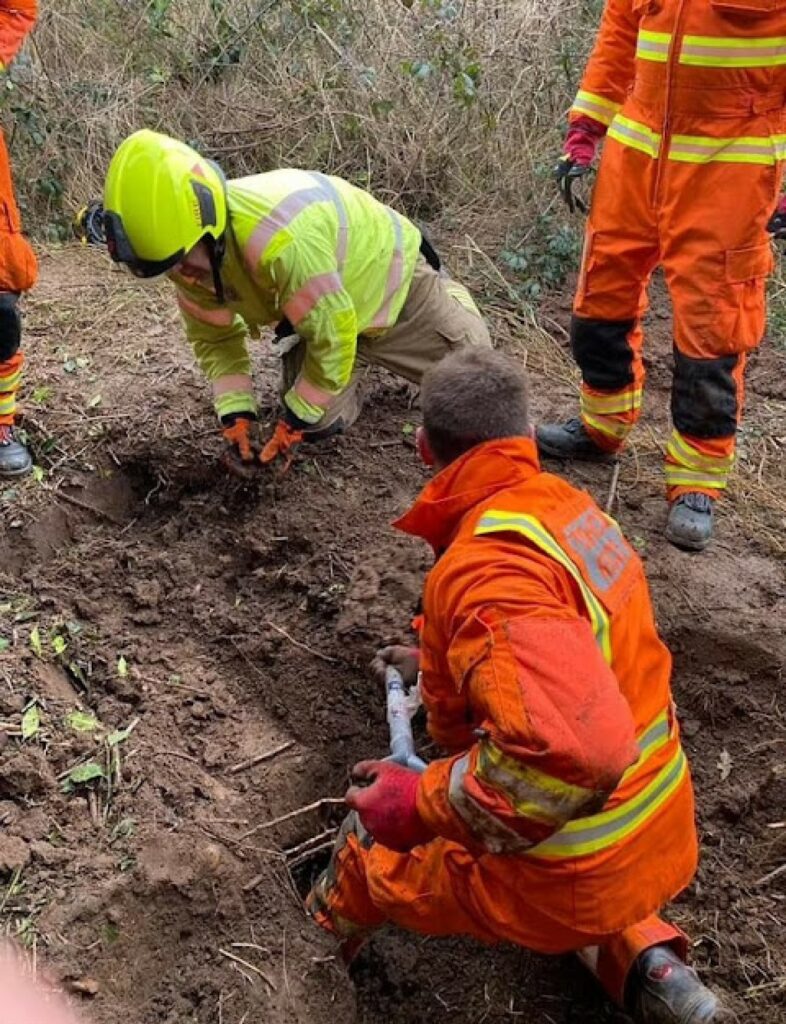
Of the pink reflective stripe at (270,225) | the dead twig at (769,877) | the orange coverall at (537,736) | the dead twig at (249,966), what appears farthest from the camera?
the pink reflective stripe at (270,225)

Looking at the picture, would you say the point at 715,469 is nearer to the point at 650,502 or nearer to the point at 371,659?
the point at 650,502

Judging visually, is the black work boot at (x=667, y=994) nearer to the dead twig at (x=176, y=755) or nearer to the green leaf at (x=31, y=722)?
the dead twig at (x=176, y=755)

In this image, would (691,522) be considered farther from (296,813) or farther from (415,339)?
(296,813)

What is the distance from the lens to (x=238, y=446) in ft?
12.8

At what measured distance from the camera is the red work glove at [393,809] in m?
2.09

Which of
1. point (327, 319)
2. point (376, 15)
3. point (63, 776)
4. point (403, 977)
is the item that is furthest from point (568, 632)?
point (376, 15)

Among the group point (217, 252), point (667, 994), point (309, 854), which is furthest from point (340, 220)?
point (667, 994)

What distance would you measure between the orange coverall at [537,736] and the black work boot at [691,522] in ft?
4.99

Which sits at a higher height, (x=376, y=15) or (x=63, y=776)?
(x=376, y=15)

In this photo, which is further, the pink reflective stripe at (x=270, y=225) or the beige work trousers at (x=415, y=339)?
the beige work trousers at (x=415, y=339)

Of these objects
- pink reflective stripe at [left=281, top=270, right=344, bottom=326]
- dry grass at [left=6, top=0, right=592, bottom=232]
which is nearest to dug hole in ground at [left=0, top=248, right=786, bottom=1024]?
pink reflective stripe at [left=281, top=270, right=344, bottom=326]

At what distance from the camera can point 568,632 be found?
1774mm

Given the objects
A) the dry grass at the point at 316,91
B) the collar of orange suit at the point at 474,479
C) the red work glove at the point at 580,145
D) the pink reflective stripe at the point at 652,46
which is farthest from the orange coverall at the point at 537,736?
the dry grass at the point at 316,91

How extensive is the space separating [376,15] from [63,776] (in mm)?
5269
